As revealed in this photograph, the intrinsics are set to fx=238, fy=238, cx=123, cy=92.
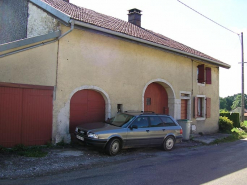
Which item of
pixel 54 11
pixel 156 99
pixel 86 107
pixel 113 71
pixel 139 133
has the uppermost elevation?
pixel 54 11

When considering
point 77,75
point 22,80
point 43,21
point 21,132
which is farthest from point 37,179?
point 43,21

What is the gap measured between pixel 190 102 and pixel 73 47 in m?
8.47

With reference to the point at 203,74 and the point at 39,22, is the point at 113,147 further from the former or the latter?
the point at 203,74

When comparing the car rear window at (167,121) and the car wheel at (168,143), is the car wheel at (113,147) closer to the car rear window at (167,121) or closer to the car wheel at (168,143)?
the car wheel at (168,143)

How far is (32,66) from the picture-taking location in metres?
8.49

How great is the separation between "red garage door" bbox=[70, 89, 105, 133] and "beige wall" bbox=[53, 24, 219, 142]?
0.34 metres

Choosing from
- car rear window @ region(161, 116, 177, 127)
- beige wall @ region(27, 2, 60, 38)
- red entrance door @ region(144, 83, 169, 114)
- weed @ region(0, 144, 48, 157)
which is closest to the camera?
weed @ region(0, 144, 48, 157)

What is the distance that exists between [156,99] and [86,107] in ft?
16.2

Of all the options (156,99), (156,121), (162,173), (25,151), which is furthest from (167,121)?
(25,151)

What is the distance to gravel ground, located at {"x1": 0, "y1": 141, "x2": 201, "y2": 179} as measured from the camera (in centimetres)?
602

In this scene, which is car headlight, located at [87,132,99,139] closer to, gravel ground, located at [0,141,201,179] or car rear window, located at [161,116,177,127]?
gravel ground, located at [0,141,201,179]

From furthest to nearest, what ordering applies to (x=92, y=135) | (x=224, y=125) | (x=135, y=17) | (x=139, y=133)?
(x=224, y=125), (x=135, y=17), (x=139, y=133), (x=92, y=135)

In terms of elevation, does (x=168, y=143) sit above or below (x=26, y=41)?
below

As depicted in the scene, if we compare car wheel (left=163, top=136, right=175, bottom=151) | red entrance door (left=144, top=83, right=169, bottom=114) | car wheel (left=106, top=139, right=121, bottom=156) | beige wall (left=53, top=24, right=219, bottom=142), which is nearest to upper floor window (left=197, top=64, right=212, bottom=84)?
beige wall (left=53, top=24, right=219, bottom=142)
